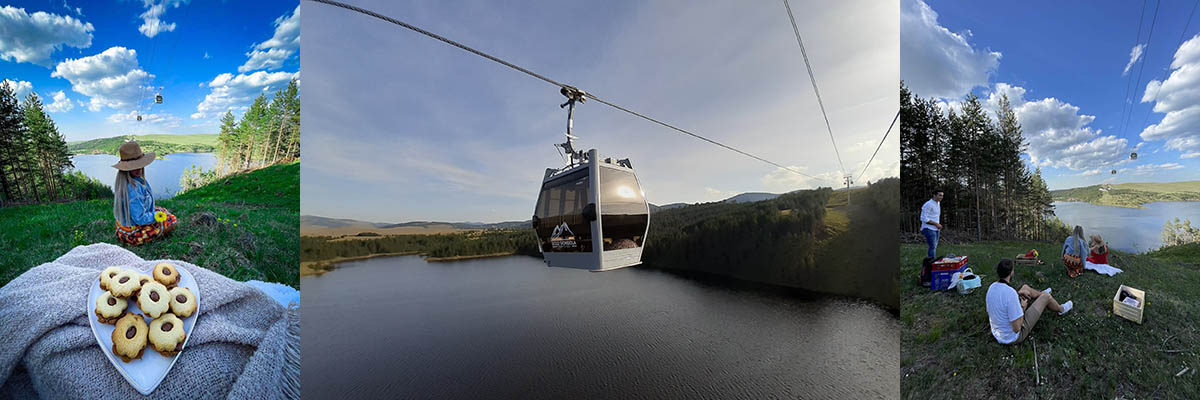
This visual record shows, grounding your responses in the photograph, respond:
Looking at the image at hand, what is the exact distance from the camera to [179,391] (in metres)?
0.75

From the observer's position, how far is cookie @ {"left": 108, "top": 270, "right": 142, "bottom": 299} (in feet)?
2.34

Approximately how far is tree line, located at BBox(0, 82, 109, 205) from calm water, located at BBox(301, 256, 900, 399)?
6.70ft

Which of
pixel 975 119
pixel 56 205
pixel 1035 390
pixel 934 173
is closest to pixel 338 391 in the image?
pixel 56 205

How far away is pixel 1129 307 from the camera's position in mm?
1548

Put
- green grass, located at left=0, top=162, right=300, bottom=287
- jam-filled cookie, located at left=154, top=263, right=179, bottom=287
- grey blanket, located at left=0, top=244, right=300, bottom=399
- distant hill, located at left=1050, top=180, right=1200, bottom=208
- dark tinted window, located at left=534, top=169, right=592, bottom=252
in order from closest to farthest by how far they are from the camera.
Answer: grey blanket, located at left=0, top=244, right=300, bottom=399 → jam-filled cookie, located at left=154, top=263, right=179, bottom=287 → green grass, located at left=0, top=162, right=300, bottom=287 → distant hill, located at left=1050, top=180, right=1200, bottom=208 → dark tinted window, located at left=534, top=169, right=592, bottom=252

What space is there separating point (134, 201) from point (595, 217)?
1.97 meters

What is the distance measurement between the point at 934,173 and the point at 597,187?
10.8 feet

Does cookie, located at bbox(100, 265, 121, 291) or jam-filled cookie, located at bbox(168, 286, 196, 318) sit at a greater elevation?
cookie, located at bbox(100, 265, 121, 291)

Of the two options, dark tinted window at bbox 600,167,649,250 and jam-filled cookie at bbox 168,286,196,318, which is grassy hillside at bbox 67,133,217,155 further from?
dark tinted window at bbox 600,167,649,250

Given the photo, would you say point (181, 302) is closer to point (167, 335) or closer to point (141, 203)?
point (167, 335)

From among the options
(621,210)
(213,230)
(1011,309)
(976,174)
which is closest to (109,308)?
(213,230)

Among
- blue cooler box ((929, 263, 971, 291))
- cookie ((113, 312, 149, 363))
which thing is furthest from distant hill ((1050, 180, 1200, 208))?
cookie ((113, 312, 149, 363))

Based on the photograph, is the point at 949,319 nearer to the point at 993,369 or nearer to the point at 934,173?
the point at 993,369

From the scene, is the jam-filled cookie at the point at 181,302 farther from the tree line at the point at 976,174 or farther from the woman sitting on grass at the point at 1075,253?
the woman sitting on grass at the point at 1075,253
